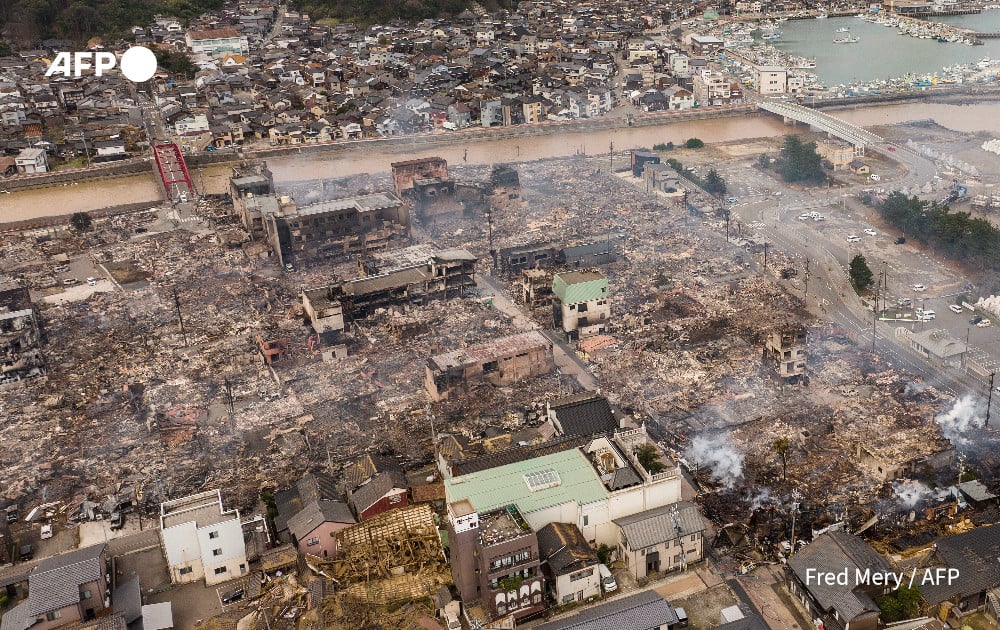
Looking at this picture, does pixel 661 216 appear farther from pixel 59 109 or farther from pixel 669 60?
pixel 59 109

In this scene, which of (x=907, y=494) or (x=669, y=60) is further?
(x=669, y=60)

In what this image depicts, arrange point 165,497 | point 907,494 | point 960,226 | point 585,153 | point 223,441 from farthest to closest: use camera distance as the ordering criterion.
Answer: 1. point 585,153
2. point 960,226
3. point 223,441
4. point 165,497
5. point 907,494

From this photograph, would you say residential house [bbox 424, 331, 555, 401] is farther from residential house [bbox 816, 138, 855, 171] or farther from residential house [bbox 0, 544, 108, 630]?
residential house [bbox 816, 138, 855, 171]

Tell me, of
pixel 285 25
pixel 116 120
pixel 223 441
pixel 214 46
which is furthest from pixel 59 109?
pixel 223 441

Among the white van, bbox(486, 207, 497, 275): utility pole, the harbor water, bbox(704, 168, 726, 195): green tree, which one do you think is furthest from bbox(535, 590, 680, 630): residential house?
the harbor water

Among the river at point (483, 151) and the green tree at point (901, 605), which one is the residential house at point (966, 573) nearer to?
the green tree at point (901, 605)

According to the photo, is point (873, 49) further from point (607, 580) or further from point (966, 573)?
point (607, 580)

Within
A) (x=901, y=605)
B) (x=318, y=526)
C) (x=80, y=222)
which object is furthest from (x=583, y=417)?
(x=80, y=222)
